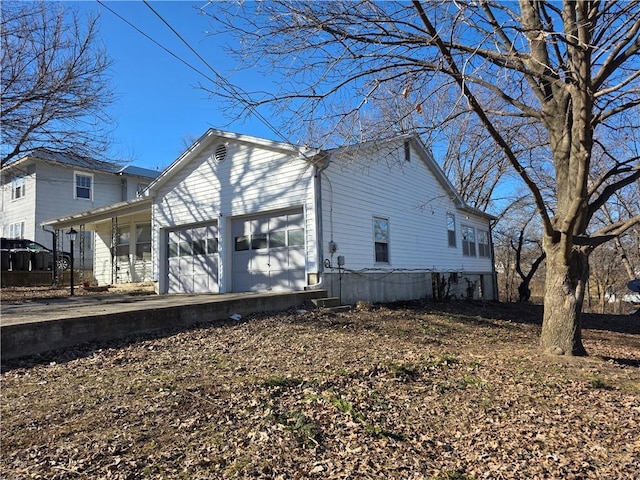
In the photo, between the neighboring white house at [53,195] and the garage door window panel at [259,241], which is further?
the neighboring white house at [53,195]

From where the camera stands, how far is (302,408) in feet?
13.7

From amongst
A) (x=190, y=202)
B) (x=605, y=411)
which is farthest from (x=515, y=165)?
(x=190, y=202)

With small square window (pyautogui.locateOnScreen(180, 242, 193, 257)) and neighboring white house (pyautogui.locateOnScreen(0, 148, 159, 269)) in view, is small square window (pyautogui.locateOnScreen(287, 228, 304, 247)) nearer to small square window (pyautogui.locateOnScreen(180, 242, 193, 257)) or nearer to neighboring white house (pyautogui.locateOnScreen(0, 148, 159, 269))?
small square window (pyautogui.locateOnScreen(180, 242, 193, 257))

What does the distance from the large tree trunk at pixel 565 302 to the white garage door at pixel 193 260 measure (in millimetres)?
9238

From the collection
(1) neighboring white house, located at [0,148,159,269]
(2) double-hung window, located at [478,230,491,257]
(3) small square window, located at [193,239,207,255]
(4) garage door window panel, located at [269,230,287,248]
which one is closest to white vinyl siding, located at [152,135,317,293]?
(4) garage door window panel, located at [269,230,287,248]

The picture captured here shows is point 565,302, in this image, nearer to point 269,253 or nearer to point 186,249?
point 269,253

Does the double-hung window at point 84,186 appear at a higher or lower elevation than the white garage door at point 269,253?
higher

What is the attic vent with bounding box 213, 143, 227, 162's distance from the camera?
43.1 ft

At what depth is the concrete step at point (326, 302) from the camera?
34.3ft

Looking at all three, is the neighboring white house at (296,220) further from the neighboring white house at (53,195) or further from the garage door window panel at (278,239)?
the neighboring white house at (53,195)

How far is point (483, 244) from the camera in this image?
21.8 meters

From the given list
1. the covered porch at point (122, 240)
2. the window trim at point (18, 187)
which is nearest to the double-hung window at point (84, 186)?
the window trim at point (18, 187)

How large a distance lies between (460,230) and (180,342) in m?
15.0

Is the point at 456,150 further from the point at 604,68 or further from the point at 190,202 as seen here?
the point at 604,68
